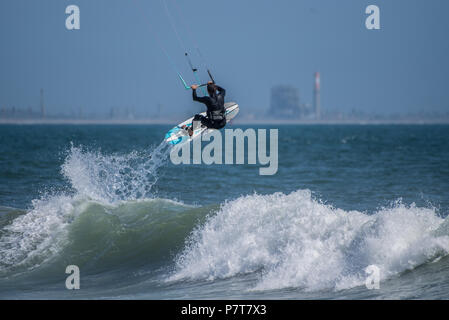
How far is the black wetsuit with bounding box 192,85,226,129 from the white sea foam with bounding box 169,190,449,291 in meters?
1.87

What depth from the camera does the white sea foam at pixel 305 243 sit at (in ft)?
31.7

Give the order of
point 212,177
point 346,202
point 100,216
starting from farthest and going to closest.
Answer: point 212,177
point 346,202
point 100,216

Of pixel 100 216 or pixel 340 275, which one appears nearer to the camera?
pixel 340 275

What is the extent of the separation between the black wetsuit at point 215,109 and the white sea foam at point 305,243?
1.87 m

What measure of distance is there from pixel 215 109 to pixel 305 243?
3950 millimetres

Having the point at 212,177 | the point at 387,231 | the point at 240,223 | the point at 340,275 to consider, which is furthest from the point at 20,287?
the point at 212,177

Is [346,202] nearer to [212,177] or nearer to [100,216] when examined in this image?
[100,216]

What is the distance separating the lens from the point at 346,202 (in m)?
17.7

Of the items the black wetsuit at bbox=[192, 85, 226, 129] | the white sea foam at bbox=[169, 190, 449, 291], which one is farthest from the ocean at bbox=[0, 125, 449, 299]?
the black wetsuit at bbox=[192, 85, 226, 129]

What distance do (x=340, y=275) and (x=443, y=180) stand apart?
14443 millimetres

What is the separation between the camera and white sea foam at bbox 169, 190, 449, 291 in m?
9.66
